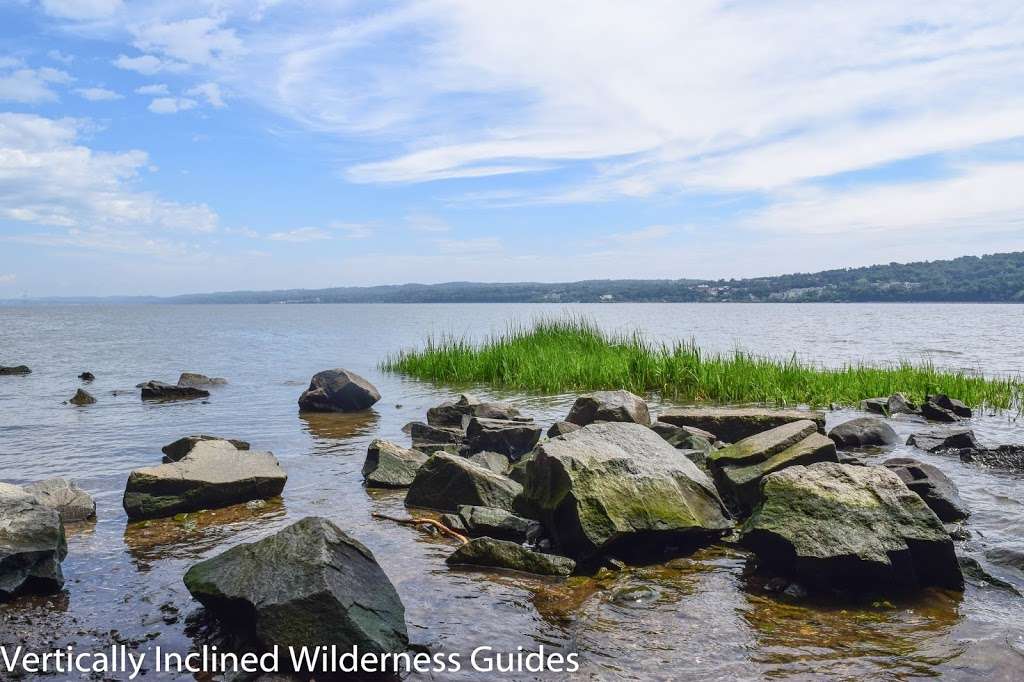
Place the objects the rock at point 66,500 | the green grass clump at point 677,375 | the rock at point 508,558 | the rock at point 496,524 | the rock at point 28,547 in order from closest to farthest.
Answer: the rock at point 28,547, the rock at point 508,558, the rock at point 496,524, the rock at point 66,500, the green grass clump at point 677,375

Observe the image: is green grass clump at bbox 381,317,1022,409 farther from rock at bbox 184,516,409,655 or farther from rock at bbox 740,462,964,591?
rock at bbox 184,516,409,655

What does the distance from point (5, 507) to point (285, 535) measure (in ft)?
8.89

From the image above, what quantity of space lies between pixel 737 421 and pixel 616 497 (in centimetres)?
554

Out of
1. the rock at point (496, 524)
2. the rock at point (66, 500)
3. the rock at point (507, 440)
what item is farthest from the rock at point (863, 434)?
the rock at point (66, 500)

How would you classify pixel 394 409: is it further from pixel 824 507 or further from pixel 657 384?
pixel 824 507

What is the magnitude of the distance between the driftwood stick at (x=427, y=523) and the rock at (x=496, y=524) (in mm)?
181

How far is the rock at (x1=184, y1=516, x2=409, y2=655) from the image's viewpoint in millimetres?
4559

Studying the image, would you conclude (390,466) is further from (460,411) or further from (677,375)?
(677,375)

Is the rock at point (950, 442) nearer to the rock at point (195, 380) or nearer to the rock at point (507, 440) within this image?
the rock at point (507, 440)

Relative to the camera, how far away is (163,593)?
589 cm

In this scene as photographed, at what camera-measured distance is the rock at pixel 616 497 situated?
6.52 meters

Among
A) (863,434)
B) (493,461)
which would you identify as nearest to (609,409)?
(493,461)

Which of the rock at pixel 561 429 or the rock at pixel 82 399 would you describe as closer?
the rock at pixel 561 429

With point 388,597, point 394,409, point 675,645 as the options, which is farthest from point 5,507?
point 394,409
